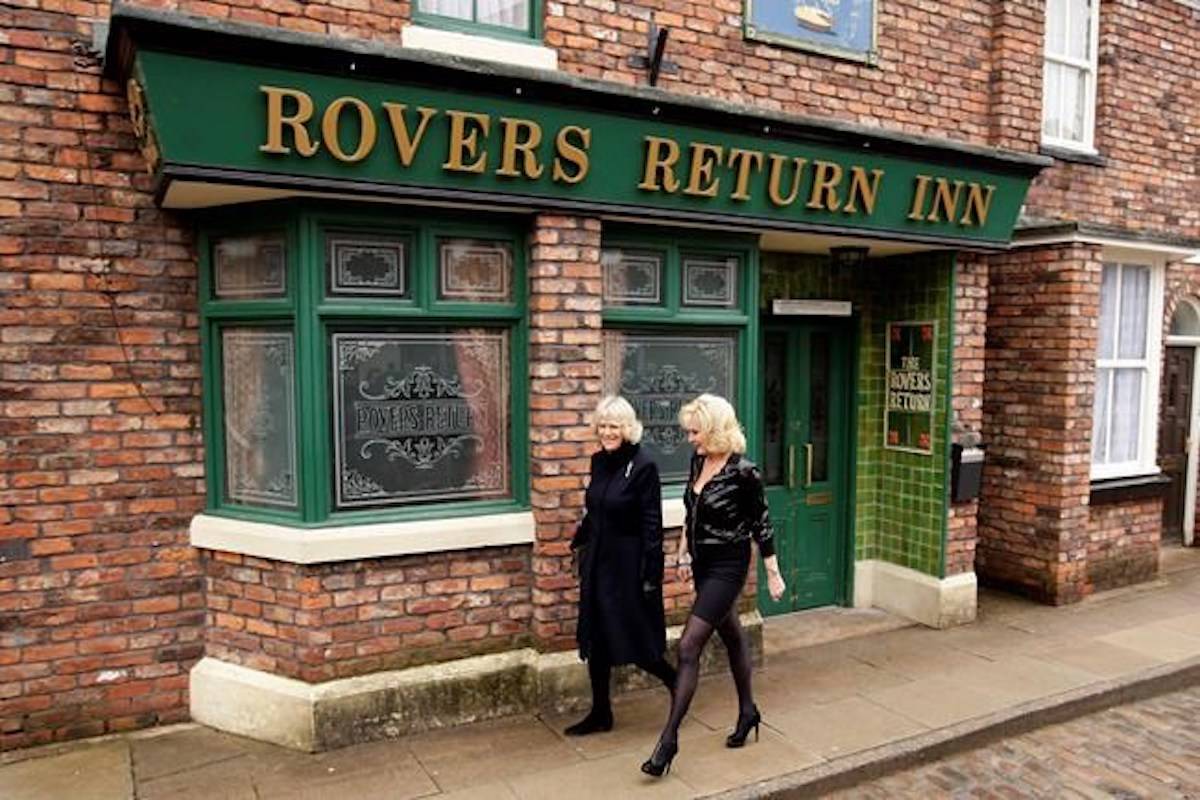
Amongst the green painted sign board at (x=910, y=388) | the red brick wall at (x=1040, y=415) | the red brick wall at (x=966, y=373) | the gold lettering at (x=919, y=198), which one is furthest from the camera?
the red brick wall at (x=1040, y=415)

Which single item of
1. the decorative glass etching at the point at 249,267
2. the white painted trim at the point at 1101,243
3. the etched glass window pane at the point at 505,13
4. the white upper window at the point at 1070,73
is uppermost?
the white upper window at the point at 1070,73

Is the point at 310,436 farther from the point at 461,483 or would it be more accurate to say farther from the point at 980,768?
the point at 980,768

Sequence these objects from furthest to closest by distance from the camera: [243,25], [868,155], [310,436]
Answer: [868,155] → [310,436] → [243,25]

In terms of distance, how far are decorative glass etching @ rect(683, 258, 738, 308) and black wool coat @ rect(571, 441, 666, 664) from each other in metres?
1.41

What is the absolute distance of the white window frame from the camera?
7.66 metres

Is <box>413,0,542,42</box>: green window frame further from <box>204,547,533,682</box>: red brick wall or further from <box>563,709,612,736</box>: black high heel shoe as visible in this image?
<box>563,709,612,736</box>: black high heel shoe

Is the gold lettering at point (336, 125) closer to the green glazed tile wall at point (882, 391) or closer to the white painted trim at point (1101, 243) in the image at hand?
the green glazed tile wall at point (882, 391)

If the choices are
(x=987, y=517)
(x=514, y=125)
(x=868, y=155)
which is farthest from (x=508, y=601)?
(x=987, y=517)

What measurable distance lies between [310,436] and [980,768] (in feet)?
12.8

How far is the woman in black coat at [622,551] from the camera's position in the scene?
4434 millimetres

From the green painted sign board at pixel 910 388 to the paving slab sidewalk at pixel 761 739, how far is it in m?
1.47

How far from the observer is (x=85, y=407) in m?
4.34

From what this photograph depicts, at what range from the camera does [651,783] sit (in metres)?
4.17

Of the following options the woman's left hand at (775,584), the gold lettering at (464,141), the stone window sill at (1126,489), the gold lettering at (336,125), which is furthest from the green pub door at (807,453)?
the gold lettering at (336,125)
